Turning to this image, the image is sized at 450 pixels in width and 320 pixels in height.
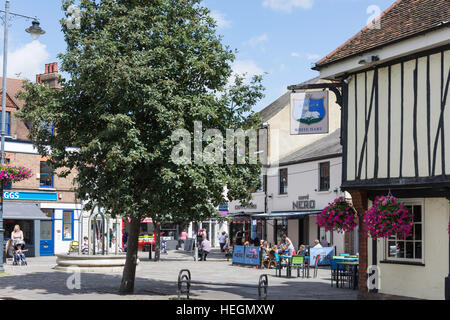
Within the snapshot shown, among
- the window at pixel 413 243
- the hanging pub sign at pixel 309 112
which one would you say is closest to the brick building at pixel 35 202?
the hanging pub sign at pixel 309 112

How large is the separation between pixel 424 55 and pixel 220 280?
34.3 ft

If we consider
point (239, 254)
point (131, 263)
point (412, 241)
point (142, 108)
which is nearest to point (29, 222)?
point (239, 254)

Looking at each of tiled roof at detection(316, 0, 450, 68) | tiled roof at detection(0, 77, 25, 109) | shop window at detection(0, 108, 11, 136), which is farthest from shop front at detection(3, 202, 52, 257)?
tiled roof at detection(316, 0, 450, 68)

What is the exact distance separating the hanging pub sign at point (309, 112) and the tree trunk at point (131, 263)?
205 inches

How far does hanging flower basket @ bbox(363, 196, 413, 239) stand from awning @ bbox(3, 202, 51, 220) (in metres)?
25.0

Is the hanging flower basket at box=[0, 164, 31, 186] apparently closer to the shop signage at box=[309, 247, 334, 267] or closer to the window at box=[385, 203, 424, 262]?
the shop signage at box=[309, 247, 334, 267]

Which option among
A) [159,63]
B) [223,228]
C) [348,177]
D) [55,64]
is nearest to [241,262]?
[348,177]

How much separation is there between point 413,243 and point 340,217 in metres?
1.98

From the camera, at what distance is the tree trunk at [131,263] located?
1538 centimetres

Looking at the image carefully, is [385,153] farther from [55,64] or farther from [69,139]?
[55,64]

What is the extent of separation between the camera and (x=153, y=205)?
45.0ft

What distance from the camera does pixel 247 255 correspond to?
26.5 m

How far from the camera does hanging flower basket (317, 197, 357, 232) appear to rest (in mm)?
14844

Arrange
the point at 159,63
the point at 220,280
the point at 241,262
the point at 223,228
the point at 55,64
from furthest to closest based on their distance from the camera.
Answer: the point at 223,228
the point at 55,64
the point at 241,262
the point at 220,280
the point at 159,63
